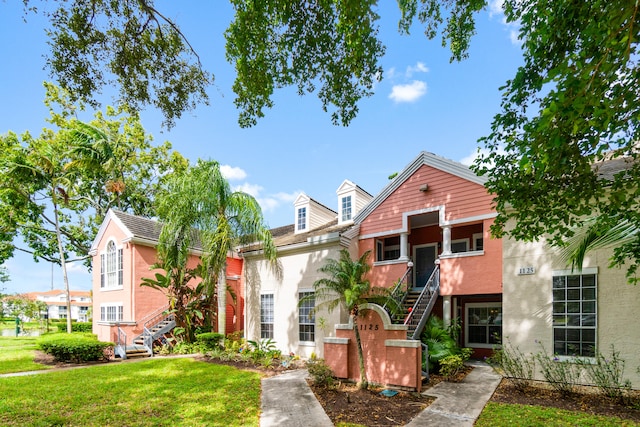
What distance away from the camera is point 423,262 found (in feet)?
50.3

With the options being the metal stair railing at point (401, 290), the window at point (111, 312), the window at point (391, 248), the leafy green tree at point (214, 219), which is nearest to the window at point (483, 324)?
the metal stair railing at point (401, 290)

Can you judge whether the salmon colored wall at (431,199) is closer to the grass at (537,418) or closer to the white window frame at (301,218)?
the white window frame at (301,218)

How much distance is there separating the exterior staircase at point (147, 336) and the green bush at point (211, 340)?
2790mm

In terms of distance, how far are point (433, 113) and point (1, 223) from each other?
1130 inches

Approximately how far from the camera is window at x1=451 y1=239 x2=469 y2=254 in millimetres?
14141

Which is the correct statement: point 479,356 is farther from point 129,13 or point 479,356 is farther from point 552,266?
point 129,13

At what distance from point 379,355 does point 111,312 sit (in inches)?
631

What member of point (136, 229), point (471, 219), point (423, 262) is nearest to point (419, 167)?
point (471, 219)

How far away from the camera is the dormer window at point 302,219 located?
700 inches

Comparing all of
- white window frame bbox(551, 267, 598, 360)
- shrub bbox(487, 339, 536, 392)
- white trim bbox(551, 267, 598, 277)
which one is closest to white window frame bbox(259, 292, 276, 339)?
shrub bbox(487, 339, 536, 392)

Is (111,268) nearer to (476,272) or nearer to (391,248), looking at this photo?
(391,248)

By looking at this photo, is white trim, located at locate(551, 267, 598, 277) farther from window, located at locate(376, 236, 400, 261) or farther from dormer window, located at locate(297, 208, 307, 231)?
dormer window, located at locate(297, 208, 307, 231)

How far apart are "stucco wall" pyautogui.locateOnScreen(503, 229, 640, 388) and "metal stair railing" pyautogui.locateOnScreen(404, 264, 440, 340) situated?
2401 millimetres

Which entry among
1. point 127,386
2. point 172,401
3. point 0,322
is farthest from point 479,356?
point 0,322
